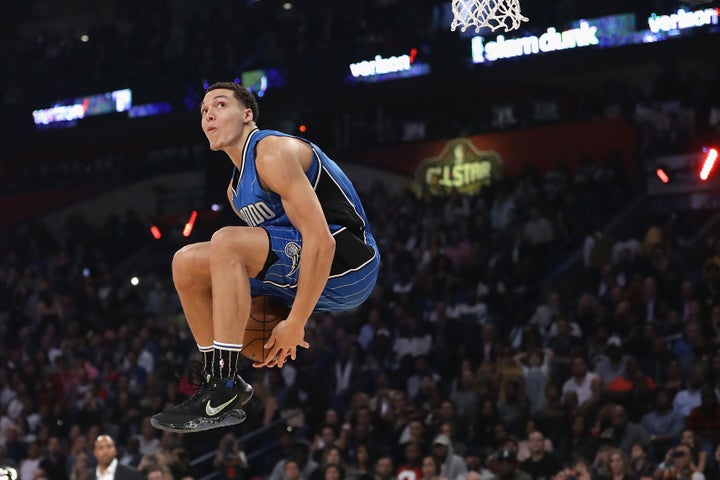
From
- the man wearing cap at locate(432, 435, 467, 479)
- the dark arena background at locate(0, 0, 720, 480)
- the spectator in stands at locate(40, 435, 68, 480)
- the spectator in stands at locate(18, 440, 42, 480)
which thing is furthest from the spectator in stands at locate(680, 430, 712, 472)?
the spectator in stands at locate(18, 440, 42, 480)

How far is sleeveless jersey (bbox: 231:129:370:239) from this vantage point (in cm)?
578

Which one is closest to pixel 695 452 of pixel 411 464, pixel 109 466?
pixel 411 464

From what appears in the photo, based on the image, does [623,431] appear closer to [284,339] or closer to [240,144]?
[284,339]

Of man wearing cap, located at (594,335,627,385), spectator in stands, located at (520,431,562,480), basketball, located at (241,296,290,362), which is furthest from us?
man wearing cap, located at (594,335,627,385)

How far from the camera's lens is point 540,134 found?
778 inches

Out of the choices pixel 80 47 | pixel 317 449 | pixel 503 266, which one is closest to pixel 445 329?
pixel 503 266

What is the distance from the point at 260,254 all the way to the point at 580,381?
763cm

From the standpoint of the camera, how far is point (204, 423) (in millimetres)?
5598

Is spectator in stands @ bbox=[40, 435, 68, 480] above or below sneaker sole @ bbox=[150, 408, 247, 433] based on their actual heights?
below

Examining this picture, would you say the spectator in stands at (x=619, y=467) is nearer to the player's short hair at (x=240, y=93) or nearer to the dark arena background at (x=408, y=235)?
the dark arena background at (x=408, y=235)

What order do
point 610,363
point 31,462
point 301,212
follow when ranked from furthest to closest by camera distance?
point 31,462
point 610,363
point 301,212

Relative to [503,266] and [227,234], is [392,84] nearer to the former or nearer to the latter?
[503,266]

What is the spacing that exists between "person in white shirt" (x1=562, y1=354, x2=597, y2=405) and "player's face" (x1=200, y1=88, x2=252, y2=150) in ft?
24.7

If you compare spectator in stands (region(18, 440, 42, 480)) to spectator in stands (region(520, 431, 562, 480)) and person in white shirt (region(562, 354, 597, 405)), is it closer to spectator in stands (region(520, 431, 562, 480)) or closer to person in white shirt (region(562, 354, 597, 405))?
spectator in stands (region(520, 431, 562, 480))
